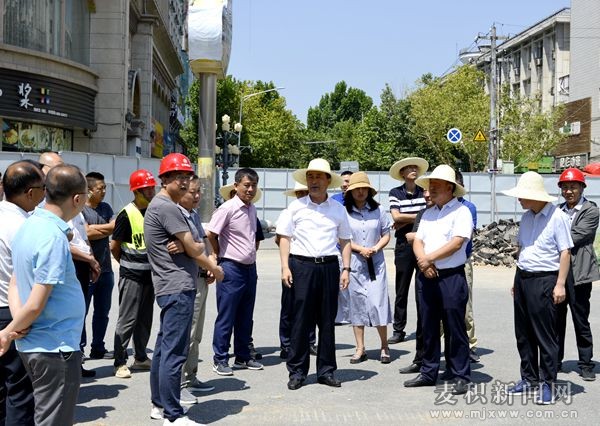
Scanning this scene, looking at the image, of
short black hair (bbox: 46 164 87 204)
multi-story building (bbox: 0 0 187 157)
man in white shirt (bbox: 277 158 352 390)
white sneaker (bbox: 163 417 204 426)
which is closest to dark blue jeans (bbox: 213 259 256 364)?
man in white shirt (bbox: 277 158 352 390)

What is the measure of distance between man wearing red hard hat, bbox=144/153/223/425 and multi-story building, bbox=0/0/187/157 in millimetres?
18513

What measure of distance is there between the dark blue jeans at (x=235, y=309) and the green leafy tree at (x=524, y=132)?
4613 centimetres

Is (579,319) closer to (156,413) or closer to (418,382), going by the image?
(418,382)

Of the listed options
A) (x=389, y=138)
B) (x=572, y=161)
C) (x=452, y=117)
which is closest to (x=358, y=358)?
(x=452, y=117)

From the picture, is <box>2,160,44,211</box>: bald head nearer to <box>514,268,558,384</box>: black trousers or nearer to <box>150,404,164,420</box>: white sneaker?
<box>150,404,164,420</box>: white sneaker

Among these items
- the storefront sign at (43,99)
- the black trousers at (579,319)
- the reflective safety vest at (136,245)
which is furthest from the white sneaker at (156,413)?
the storefront sign at (43,99)

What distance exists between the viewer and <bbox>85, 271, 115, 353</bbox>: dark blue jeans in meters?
8.22

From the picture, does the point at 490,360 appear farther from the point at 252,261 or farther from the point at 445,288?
the point at 252,261

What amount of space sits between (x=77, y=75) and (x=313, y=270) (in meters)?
20.8

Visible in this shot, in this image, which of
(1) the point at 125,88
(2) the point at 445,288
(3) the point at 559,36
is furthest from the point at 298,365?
(3) the point at 559,36

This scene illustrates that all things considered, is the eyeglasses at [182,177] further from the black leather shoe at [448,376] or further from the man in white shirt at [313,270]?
the black leather shoe at [448,376]

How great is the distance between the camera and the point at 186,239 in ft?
18.9

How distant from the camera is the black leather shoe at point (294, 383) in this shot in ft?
23.5

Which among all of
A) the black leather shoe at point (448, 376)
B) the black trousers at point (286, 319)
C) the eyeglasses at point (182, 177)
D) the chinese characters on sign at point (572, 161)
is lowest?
the black leather shoe at point (448, 376)
